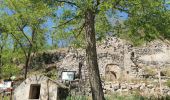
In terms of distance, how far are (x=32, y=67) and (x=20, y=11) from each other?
45.5ft

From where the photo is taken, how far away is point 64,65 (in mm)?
31922

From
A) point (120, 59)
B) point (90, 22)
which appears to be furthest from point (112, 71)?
point (90, 22)

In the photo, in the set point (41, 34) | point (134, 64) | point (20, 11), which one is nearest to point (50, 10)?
point (20, 11)

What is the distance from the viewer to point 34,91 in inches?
893

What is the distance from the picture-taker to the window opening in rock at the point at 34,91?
21.9 meters

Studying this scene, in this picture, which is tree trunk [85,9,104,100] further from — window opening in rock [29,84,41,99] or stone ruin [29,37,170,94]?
stone ruin [29,37,170,94]

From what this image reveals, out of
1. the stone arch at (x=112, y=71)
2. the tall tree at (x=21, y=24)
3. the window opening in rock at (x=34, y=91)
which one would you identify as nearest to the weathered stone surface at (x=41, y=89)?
the window opening in rock at (x=34, y=91)

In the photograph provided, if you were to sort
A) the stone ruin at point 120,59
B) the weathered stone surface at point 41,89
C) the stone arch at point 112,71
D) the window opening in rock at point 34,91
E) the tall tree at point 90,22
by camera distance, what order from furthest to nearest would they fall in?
the stone arch at point 112,71 → the stone ruin at point 120,59 → the window opening in rock at point 34,91 → the weathered stone surface at point 41,89 → the tall tree at point 90,22

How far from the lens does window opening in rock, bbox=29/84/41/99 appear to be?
21.9 metres

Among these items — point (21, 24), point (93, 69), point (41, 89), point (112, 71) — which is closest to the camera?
point (93, 69)

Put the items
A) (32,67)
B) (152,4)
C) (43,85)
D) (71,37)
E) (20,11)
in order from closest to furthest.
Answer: (152,4) → (71,37) → (43,85) → (20,11) → (32,67)

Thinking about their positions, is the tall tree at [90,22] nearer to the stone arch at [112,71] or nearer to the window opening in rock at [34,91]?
the window opening in rock at [34,91]

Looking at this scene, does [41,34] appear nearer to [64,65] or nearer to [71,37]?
[64,65]

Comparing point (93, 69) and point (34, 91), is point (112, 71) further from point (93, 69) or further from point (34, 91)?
point (93, 69)
